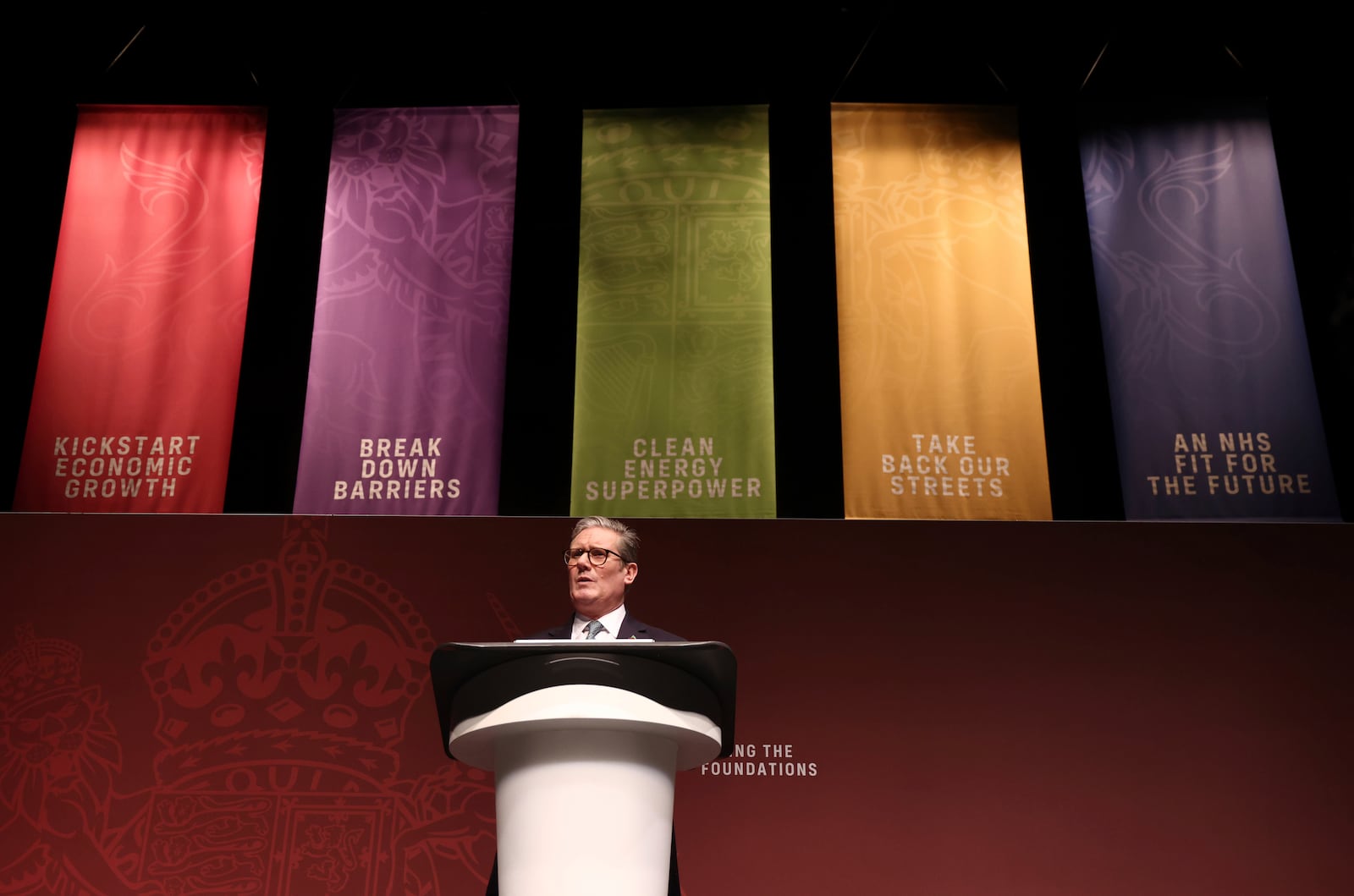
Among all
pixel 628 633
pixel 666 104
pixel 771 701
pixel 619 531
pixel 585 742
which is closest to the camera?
pixel 585 742

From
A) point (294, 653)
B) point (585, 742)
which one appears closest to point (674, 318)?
point (294, 653)

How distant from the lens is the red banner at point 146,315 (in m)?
3.73

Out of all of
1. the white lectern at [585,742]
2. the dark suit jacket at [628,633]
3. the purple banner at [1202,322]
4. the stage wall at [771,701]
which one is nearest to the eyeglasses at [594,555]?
the dark suit jacket at [628,633]

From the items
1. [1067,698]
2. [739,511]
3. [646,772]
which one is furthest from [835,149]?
[646,772]

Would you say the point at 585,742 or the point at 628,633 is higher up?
the point at 628,633

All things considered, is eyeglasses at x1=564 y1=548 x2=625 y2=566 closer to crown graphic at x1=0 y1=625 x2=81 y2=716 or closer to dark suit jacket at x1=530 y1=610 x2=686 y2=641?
dark suit jacket at x1=530 y1=610 x2=686 y2=641

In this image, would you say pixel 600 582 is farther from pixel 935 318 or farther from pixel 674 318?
pixel 935 318

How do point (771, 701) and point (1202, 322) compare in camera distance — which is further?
point (1202, 322)

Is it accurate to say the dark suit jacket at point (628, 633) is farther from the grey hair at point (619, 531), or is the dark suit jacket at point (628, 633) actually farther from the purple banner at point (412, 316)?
the purple banner at point (412, 316)

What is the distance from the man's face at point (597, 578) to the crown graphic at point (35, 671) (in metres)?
2.06

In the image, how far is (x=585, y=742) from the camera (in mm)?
1255

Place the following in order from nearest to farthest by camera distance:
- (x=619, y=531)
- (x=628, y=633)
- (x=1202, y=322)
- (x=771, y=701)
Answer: (x=628, y=633) < (x=619, y=531) < (x=771, y=701) < (x=1202, y=322)

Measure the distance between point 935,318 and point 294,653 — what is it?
2.50 metres

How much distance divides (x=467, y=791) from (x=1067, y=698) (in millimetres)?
1792
